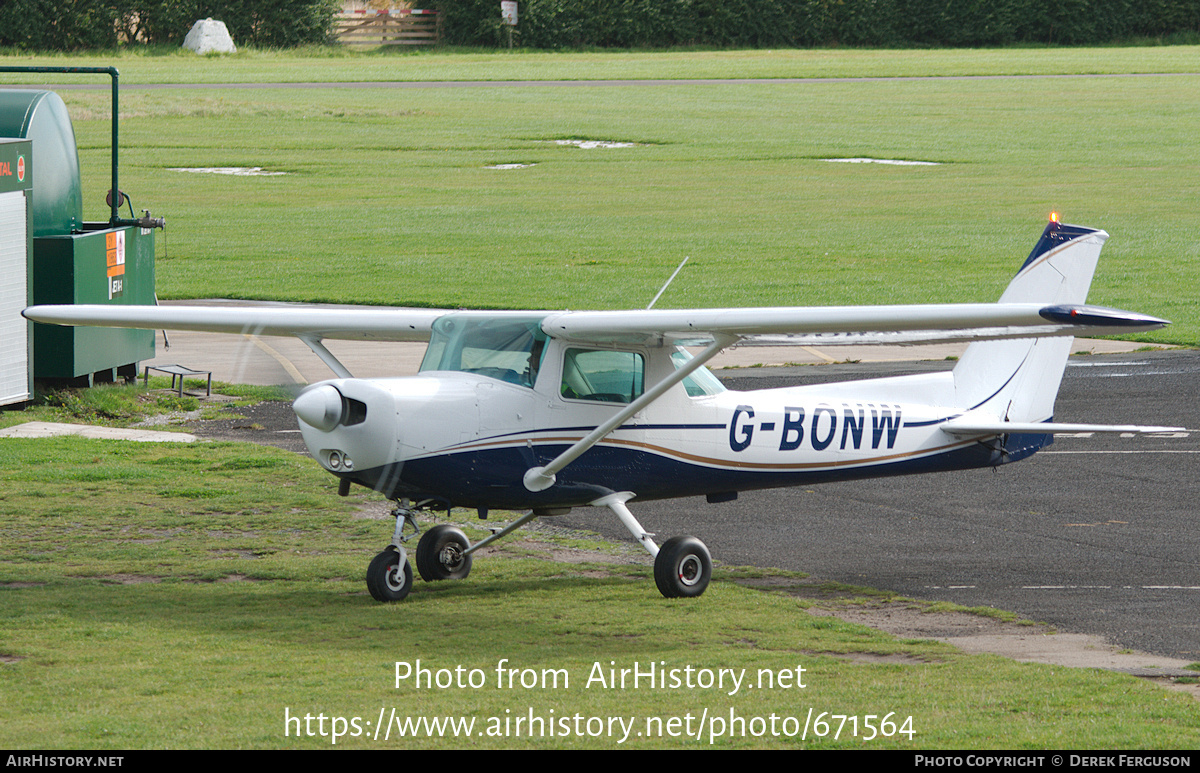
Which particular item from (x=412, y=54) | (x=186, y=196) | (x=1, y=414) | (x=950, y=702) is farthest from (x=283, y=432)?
(x=412, y=54)

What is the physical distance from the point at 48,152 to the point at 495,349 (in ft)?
36.7

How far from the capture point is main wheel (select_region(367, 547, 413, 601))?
11336 mm

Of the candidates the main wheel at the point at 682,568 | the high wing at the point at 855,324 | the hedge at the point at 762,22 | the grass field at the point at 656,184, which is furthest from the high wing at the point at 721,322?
the hedge at the point at 762,22

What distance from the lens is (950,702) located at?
8625 millimetres

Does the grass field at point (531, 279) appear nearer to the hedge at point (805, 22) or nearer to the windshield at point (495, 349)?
the windshield at point (495, 349)

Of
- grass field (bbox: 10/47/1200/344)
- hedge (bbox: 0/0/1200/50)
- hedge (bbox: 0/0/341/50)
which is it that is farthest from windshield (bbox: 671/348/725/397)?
hedge (bbox: 0/0/1200/50)

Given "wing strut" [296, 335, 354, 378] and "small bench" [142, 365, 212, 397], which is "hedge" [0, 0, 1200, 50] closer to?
"small bench" [142, 365, 212, 397]

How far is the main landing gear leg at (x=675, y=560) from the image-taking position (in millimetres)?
11508

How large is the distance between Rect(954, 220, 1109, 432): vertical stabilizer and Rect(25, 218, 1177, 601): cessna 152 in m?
0.02

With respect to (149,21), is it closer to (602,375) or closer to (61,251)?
(61,251)

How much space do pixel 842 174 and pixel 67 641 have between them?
4055cm

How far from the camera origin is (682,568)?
11570 mm

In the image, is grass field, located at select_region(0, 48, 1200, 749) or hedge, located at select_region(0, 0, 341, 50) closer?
grass field, located at select_region(0, 48, 1200, 749)

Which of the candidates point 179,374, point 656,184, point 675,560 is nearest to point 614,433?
point 675,560
